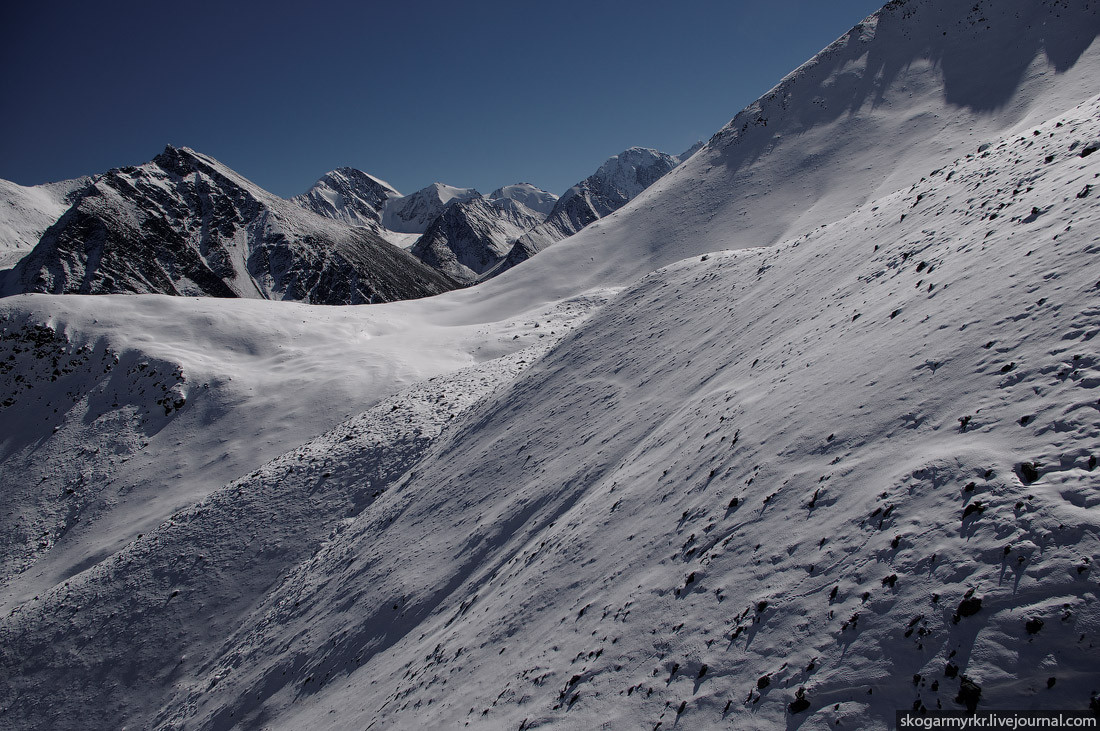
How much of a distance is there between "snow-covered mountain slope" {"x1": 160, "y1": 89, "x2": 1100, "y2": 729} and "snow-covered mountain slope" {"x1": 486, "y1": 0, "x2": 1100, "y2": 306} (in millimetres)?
33259

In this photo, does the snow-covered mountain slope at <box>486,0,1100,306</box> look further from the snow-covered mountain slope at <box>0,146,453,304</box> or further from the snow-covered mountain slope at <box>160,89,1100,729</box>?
the snow-covered mountain slope at <box>0,146,453,304</box>

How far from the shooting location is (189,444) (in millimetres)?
30266

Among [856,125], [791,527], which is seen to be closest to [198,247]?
[856,125]

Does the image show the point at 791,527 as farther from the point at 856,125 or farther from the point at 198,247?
the point at 198,247

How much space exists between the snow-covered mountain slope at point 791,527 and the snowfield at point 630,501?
0.05 m

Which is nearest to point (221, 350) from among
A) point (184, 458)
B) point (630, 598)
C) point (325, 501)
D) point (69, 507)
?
point (184, 458)

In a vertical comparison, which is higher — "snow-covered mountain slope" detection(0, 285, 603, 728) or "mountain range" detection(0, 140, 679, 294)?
"mountain range" detection(0, 140, 679, 294)

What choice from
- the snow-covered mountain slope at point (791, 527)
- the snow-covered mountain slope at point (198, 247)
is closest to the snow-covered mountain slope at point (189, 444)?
the snow-covered mountain slope at point (791, 527)

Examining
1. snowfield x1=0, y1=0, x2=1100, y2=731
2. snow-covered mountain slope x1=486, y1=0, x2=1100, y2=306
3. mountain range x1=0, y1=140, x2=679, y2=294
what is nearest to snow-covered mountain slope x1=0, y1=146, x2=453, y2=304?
mountain range x1=0, y1=140, x2=679, y2=294

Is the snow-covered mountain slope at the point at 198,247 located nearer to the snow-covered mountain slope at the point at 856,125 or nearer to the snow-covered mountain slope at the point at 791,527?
the snow-covered mountain slope at the point at 856,125

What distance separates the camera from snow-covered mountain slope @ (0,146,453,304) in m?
112

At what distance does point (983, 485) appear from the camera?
213 inches

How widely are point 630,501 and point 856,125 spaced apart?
186 feet

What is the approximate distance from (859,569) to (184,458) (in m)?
34.6
